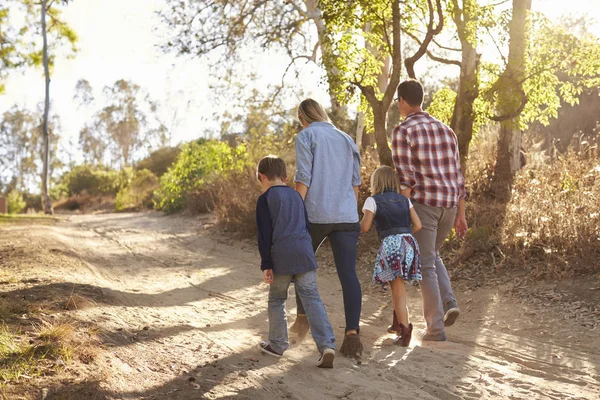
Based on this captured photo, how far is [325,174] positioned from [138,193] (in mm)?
25078

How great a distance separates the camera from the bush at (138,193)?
26.9 metres

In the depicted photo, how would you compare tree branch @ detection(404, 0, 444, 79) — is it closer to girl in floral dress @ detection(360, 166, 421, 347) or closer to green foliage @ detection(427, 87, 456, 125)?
green foliage @ detection(427, 87, 456, 125)

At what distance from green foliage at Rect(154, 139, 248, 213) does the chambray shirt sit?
12.1m

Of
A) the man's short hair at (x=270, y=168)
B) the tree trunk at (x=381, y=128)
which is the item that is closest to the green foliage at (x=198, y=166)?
the tree trunk at (x=381, y=128)

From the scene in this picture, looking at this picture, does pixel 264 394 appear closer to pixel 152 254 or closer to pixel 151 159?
pixel 152 254

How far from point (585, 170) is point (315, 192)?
635 centimetres

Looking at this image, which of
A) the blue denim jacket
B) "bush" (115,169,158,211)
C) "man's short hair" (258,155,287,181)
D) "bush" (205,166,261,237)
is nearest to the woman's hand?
the blue denim jacket

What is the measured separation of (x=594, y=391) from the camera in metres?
4.20

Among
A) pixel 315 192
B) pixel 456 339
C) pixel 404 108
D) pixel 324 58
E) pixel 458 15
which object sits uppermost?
pixel 458 15

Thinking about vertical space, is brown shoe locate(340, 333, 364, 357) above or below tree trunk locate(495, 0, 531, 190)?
below

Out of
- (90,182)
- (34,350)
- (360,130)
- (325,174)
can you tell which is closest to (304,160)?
(325,174)

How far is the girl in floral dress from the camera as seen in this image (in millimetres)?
5098

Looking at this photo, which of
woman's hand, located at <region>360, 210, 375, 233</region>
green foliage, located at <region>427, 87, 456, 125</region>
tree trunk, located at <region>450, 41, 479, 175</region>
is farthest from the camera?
green foliage, located at <region>427, 87, 456, 125</region>

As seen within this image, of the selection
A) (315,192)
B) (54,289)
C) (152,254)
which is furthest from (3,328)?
(152,254)
